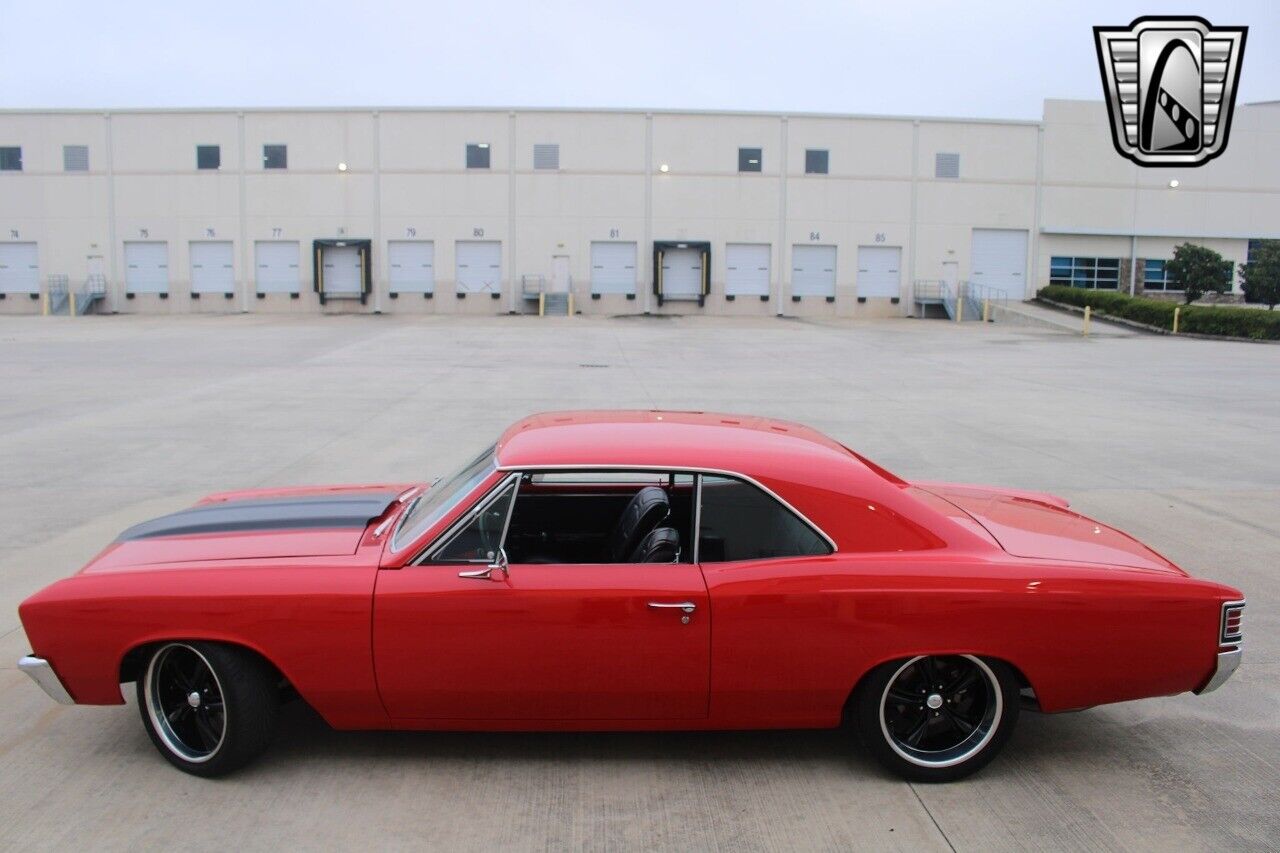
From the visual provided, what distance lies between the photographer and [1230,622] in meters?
4.45

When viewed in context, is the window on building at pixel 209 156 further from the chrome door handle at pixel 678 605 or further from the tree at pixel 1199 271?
the chrome door handle at pixel 678 605

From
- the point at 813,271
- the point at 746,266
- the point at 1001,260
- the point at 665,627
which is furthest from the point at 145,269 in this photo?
the point at 665,627

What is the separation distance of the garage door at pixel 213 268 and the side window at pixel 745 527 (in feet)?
159

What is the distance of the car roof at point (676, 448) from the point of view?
4531 mm

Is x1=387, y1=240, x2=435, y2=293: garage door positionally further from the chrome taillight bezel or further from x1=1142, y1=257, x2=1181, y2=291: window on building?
→ the chrome taillight bezel

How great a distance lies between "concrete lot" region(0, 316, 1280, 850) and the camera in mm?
4078

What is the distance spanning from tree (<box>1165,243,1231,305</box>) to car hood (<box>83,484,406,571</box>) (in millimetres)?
47459

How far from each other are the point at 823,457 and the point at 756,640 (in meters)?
0.92

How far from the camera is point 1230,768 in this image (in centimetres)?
460

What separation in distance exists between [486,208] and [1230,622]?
4638 cm

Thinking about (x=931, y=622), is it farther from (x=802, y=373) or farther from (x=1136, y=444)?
(x=802, y=373)

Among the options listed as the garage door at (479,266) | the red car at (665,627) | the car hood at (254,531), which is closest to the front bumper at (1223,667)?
the red car at (665,627)

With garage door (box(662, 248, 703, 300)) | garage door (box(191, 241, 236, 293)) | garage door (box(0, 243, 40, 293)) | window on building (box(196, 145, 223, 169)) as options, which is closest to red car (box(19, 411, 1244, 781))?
garage door (box(662, 248, 703, 300))

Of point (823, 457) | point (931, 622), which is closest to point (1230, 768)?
point (931, 622)
